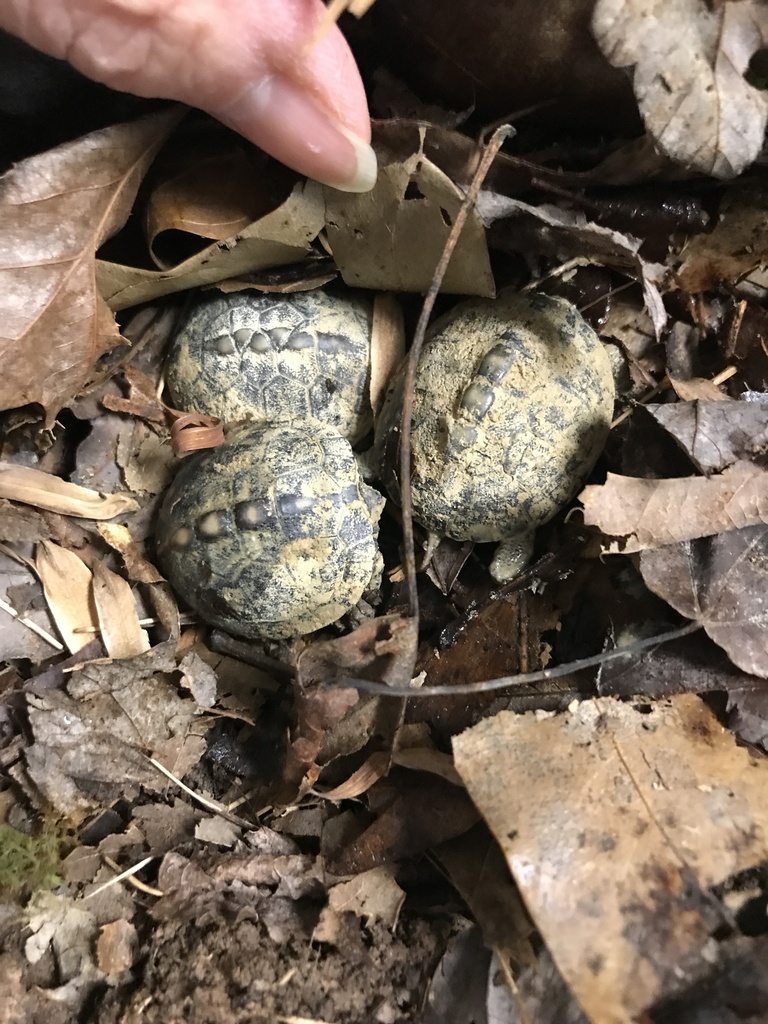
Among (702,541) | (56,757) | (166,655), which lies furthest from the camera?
(166,655)

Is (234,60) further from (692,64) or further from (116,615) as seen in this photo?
(116,615)

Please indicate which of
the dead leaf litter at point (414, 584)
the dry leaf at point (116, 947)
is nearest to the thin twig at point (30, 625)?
the dead leaf litter at point (414, 584)

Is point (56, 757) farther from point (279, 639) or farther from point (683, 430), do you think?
point (683, 430)

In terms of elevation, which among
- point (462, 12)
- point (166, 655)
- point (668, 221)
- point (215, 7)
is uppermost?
point (215, 7)

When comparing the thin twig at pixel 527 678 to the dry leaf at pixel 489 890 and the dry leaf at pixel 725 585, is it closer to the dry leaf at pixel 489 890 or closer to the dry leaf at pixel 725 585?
the dry leaf at pixel 725 585

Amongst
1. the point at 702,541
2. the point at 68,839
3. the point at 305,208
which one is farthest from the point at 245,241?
the point at 68,839

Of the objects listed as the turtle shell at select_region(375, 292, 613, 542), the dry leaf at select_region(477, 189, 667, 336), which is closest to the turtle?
the turtle shell at select_region(375, 292, 613, 542)

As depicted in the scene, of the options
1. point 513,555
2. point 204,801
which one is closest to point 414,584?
point 513,555

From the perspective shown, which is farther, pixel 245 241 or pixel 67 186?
pixel 245 241
